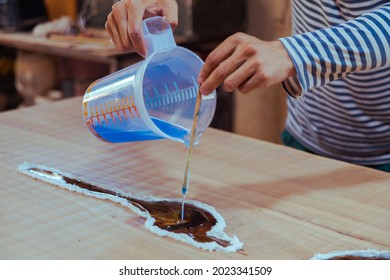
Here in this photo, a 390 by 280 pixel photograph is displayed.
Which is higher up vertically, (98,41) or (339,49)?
(339,49)

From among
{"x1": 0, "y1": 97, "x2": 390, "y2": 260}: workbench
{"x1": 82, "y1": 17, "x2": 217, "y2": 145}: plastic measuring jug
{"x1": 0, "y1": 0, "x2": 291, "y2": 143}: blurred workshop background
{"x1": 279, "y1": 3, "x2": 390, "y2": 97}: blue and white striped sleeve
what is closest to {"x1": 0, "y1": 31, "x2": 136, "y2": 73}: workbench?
{"x1": 0, "y1": 0, "x2": 291, "y2": 143}: blurred workshop background

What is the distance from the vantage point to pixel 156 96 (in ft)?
3.51

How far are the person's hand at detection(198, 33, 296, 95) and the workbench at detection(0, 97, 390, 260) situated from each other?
8.9 inches

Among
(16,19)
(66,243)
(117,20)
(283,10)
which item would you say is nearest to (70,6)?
(16,19)

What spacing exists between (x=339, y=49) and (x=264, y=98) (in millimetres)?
1831

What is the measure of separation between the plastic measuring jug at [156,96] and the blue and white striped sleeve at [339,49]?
0.55 ft

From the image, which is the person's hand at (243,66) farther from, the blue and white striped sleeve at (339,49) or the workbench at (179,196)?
the workbench at (179,196)

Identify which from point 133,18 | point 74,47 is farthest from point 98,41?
point 133,18

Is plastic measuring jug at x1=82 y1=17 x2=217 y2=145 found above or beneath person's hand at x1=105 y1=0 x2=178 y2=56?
beneath

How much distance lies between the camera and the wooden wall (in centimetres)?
274

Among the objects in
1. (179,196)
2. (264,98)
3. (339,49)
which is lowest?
(264,98)

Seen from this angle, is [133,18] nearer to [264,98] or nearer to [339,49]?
[339,49]

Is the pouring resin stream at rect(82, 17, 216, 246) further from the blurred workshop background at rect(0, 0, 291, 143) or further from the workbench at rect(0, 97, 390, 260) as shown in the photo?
the blurred workshop background at rect(0, 0, 291, 143)

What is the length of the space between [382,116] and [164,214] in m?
0.60
